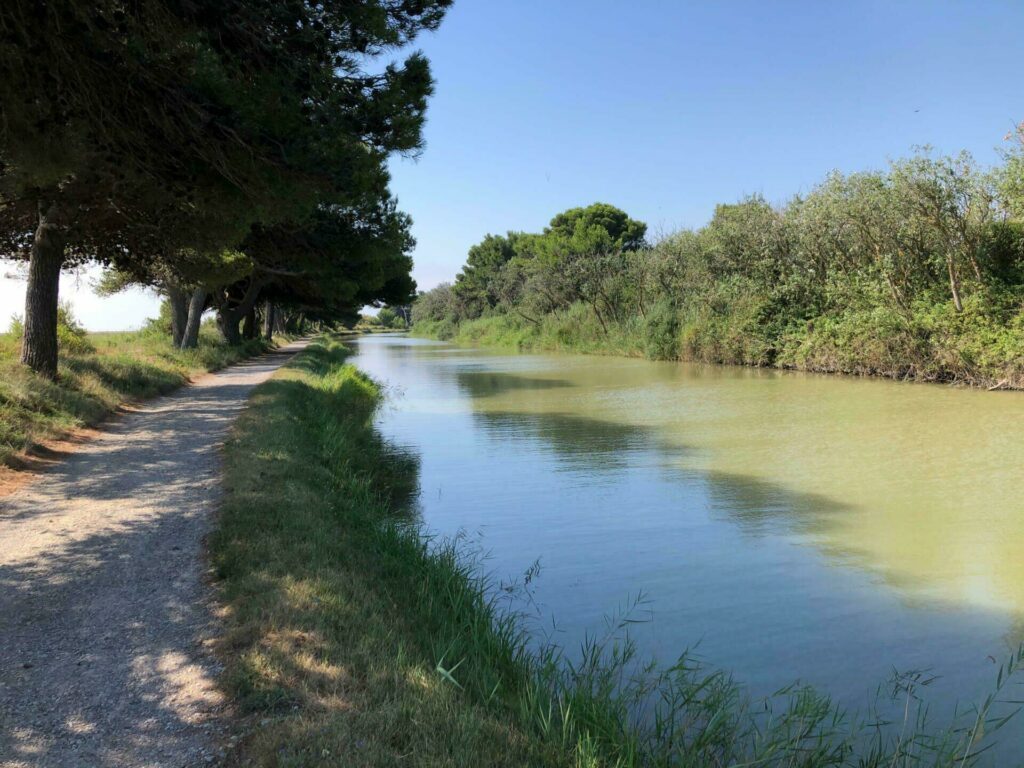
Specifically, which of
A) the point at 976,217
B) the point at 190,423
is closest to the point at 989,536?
the point at 190,423

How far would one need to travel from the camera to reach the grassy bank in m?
9.60

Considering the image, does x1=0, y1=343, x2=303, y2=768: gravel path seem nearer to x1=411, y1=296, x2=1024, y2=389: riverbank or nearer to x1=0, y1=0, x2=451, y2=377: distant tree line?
x1=0, y1=0, x2=451, y2=377: distant tree line

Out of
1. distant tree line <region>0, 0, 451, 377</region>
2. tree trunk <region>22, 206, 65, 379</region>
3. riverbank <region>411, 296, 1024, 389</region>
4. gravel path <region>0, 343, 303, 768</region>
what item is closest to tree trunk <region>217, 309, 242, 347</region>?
riverbank <region>411, 296, 1024, 389</region>

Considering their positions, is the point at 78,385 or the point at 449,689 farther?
the point at 78,385

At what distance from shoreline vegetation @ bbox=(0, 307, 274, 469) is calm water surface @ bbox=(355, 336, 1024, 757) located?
15.9ft

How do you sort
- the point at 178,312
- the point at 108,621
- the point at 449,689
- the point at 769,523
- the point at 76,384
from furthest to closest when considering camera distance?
the point at 178,312, the point at 76,384, the point at 769,523, the point at 108,621, the point at 449,689

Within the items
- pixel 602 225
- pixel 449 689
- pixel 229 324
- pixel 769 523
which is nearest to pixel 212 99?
pixel 449 689

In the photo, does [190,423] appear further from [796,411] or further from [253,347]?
[253,347]

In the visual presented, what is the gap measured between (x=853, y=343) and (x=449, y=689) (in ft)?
78.4

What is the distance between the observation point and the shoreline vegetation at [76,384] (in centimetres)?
946

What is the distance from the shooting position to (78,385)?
13.3 metres

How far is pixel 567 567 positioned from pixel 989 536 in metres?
4.24

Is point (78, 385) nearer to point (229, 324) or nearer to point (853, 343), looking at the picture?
point (229, 324)

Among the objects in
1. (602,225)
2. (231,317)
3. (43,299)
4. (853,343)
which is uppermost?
(602,225)
